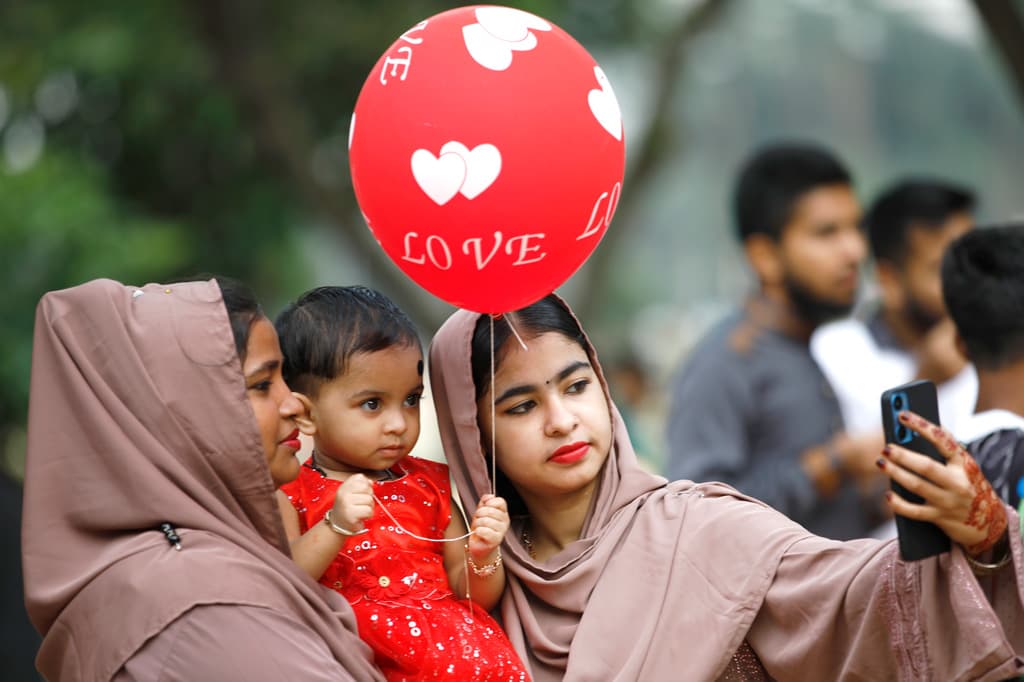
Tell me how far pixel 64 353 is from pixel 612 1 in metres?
10.8

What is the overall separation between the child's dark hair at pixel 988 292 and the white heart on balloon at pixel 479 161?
71.2 inches

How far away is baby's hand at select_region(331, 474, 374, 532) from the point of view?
288cm

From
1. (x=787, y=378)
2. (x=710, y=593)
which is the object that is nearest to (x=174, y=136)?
(x=787, y=378)

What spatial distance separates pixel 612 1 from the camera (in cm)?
1289

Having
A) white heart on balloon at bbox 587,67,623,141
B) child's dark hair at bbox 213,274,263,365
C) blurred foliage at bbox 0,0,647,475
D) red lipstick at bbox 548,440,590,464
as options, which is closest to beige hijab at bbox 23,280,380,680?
child's dark hair at bbox 213,274,263,365

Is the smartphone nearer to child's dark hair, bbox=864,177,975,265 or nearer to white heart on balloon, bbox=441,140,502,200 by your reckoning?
white heart on balloon, bbox=441,140,502,200

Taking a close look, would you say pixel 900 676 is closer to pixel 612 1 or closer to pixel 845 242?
pixel 845 242

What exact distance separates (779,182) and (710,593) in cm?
306

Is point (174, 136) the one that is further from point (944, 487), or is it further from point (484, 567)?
point (944, 487)

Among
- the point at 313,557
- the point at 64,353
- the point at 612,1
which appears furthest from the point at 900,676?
the point at 612,1

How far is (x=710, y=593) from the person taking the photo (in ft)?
9.89

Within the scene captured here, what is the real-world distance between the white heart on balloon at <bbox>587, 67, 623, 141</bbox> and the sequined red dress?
3.26 ft

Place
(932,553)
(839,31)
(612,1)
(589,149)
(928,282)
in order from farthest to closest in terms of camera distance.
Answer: (839,31) < (612,1) < (928,282) < (589,149) < (932,553)

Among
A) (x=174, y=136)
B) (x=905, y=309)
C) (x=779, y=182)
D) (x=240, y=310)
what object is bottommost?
(x=905, y=309)
